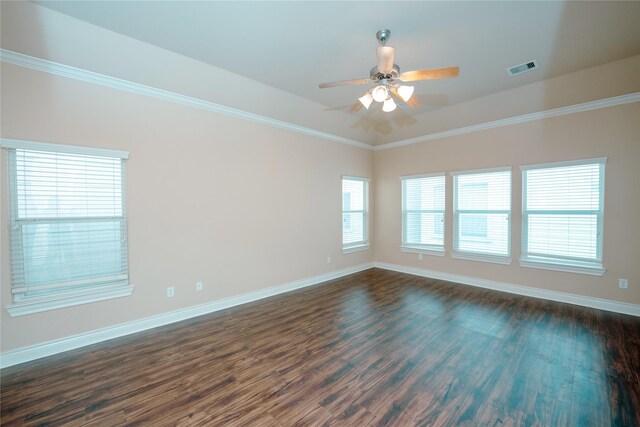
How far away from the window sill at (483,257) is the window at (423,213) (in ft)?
1.05

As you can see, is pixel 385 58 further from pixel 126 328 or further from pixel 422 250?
pixel 422 250

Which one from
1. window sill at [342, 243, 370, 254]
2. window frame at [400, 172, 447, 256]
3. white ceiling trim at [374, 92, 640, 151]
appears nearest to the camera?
white ceiling trim at [374, 92, 640, 151]

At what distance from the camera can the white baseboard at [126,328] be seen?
2588 millimetres

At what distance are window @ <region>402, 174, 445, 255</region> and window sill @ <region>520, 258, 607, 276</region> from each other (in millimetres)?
1410

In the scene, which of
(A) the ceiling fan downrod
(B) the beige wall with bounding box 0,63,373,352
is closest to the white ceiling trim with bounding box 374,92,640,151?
(B) the beige wall with bounding box 0,63,373,352

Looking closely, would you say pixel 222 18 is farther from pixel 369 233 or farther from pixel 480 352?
pixel 369 233

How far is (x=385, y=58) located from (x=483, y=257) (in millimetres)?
4122

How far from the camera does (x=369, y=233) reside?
643cm

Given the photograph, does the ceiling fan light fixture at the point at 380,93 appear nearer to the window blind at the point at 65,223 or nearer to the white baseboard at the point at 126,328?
the window blind at the point at 65,223

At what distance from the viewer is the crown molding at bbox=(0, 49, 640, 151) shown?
8.61ft

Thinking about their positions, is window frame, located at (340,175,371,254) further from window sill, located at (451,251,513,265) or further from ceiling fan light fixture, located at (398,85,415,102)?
ceiling fan light fixture, located at (398,85,415,102)

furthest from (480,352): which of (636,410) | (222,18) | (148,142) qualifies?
(148,142)

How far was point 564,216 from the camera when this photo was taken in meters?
4.10

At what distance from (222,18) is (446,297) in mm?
4815
